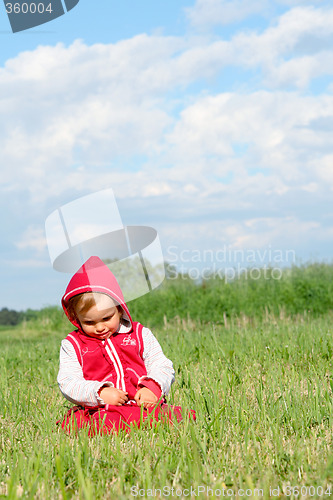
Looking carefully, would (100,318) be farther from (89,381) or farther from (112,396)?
(112,396)

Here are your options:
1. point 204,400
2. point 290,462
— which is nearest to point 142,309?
point 204,400

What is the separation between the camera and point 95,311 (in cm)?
368

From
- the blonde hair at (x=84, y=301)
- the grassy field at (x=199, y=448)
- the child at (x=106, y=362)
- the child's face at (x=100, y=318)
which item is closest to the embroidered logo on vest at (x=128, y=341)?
the child at (x=106, y=362)

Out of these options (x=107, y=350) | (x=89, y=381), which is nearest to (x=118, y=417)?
(x=89, y=381)

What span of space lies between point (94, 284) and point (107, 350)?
0.50 meters

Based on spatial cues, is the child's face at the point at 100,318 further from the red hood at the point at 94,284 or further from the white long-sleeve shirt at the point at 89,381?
the white long-sleeve shirt at the point at 89,381

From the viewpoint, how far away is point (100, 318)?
3.70 meters

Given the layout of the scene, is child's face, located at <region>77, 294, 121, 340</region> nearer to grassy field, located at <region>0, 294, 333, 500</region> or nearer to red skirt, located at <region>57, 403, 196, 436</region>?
red skirt, located at <region>57, 403, 196, 436</region>

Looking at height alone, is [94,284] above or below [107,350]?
above

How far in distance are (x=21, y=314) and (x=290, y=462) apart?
15008 mm

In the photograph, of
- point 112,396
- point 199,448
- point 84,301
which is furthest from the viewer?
point 84,301

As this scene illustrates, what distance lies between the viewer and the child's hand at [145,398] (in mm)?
3594

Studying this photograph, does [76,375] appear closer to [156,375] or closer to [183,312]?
[156,375]

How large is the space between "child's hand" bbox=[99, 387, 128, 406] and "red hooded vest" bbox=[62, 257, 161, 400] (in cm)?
18
